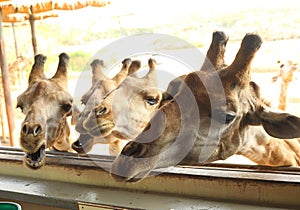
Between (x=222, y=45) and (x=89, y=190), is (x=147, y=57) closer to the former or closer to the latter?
(x=222, y=45)

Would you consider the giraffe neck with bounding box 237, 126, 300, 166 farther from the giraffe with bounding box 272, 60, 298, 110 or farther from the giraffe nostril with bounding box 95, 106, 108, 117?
the giraffe with bounding box 272, 60, 298, 110

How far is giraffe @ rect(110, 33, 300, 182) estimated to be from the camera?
3.03ft

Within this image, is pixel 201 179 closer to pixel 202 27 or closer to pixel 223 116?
pixel 223 116

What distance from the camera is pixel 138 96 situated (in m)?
1.39

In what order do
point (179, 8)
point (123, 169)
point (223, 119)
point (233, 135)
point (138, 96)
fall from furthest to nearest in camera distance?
1. point (179, 8)
2. point (138, 96)
3. point (233, 135)
4. point (223, 119)
5. point (123, 169)

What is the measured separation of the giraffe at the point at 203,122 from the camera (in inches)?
36.3

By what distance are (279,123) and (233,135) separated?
15 cm

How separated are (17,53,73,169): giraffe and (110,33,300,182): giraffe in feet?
1.37

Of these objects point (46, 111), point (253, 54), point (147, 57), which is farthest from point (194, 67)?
point (46, 111)

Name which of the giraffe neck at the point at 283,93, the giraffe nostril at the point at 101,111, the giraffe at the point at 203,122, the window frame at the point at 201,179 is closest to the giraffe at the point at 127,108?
the giraffe nostril at the point at 101,111

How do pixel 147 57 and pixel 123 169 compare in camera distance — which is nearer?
pixel 123 169

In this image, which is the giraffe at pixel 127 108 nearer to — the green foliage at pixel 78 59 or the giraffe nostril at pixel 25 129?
the giraffe nostril at pixel 25 129

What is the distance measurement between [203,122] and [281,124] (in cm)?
24

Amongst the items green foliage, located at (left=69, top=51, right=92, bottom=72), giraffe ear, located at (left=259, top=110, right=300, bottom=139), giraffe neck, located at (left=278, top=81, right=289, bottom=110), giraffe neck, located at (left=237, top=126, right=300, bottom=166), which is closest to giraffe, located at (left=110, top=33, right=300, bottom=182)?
giraffe ear, located at (left=259, top=110, right=300, bottom=139)
